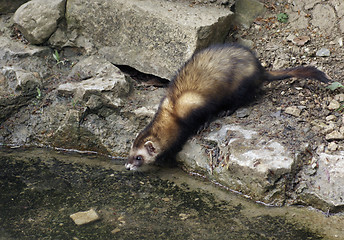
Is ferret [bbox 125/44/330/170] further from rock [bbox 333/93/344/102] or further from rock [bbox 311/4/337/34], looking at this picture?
rock [bbox 311/4/337/34]

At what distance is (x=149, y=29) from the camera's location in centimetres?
554

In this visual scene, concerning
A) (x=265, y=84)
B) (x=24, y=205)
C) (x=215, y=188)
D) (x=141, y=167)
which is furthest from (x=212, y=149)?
(x=24, y=205)

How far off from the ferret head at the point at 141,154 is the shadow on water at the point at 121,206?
0.34 feet

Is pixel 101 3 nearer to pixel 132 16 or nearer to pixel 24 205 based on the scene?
pixel 132 16

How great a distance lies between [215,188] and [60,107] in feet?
7.61

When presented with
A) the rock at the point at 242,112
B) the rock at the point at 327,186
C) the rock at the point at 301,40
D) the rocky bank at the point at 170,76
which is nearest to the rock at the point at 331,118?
the rocky bank at the point at 170,76

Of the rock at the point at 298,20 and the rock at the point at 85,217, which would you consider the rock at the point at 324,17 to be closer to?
the rock at the point at 298,20

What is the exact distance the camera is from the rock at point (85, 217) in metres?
3.69

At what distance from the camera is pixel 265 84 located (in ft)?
17.2

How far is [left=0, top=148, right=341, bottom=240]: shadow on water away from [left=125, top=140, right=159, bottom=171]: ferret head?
10cm

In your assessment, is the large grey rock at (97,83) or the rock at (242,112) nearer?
the rock at (242,112)

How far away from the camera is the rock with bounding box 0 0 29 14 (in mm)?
6334

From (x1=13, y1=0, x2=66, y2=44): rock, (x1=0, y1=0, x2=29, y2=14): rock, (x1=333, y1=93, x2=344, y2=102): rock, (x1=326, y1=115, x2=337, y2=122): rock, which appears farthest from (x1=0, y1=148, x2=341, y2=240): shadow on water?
(x1=0, y1=0, x2=29, y2=14): rock

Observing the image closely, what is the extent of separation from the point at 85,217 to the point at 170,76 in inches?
92.8
